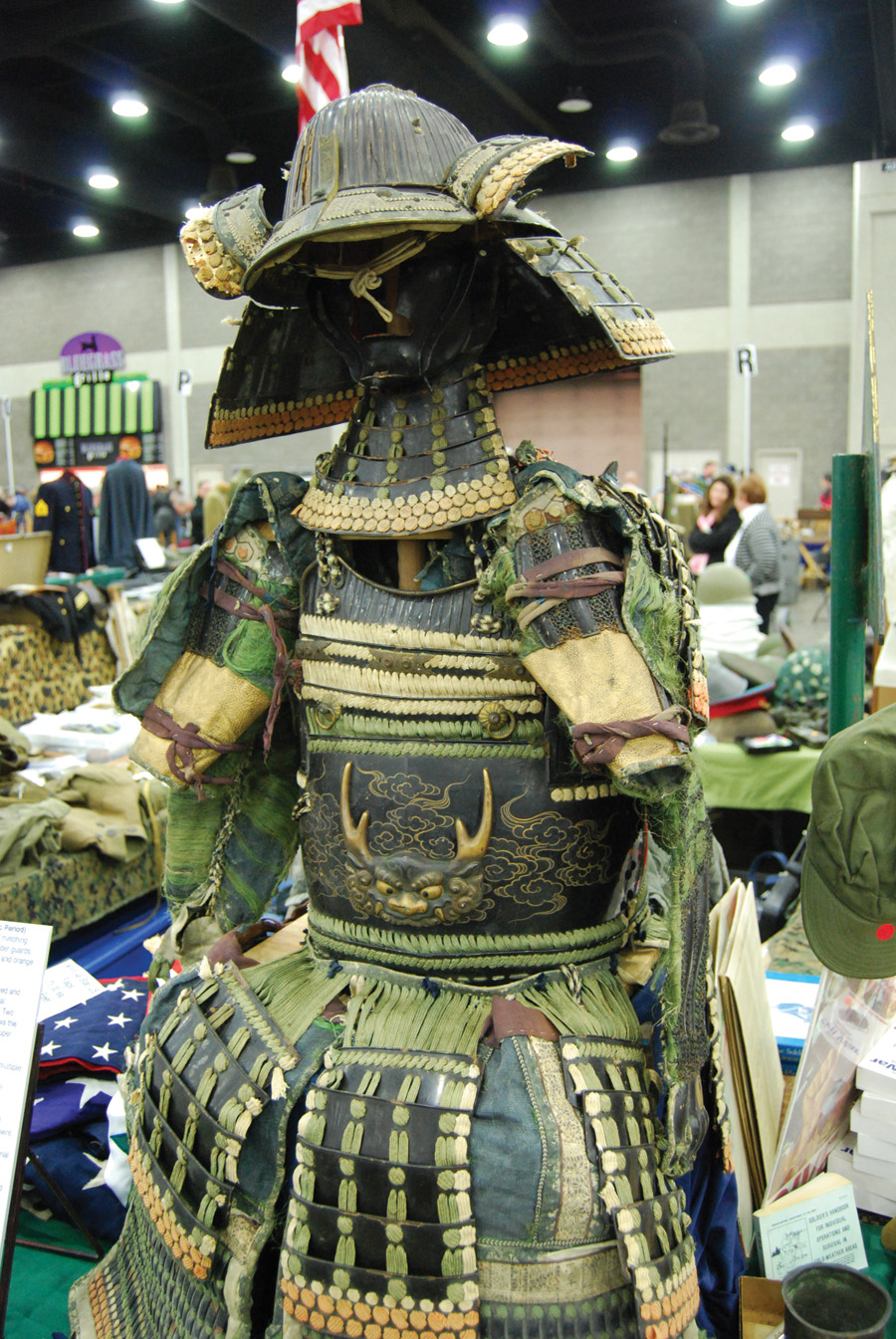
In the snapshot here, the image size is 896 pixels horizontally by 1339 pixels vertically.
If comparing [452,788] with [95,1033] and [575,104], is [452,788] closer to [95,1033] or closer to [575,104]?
[95,1033]

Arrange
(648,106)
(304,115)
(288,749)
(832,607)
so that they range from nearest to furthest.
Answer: (288,749) → (832,607) → (304,115) → (648,106)

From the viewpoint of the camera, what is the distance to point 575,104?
7.19 metres

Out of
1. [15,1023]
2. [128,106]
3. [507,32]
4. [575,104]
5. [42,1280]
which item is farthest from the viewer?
[575,104]

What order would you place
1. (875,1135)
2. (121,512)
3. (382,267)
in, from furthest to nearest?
1. (121,512)
2. (875,1135)
3. (382,267)

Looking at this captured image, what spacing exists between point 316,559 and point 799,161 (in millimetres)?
9928

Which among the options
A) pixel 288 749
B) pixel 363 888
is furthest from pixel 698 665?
pixel 288 749

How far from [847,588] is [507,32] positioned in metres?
5.27

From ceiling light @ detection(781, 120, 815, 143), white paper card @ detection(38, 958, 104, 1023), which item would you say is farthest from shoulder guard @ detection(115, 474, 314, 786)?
ceiling light @ detection(781, 120, 815, 143)

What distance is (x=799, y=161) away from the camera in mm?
9609

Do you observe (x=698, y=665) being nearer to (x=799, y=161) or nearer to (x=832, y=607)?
(x=832, y=607)

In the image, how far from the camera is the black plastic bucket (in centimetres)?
123

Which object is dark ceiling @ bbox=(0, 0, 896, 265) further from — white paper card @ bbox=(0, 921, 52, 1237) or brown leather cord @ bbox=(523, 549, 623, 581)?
white paper card @ bbox=(0, 921, 52, 1237)

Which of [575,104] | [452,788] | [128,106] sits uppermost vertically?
[575,104]

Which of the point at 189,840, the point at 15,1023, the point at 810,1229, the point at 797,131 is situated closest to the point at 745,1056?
the point at 810,1229
